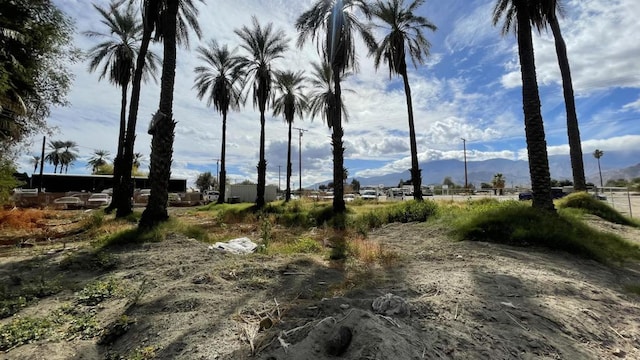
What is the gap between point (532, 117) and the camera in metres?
10.4

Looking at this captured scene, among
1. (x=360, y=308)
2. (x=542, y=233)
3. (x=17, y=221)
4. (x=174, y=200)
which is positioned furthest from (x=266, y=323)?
(x=174, y=200)

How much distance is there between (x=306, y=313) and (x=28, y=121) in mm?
17947

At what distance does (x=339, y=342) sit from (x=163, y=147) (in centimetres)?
1004

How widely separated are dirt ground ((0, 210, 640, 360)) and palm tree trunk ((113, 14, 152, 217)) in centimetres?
934

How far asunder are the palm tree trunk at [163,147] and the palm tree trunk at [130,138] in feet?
16.7

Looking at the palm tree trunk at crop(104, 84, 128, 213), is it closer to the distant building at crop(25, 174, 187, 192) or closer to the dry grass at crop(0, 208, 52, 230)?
the dry grass at crop(0, 208, 52, 230)

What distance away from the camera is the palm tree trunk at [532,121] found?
1007 cm

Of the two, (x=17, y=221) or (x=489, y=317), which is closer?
(x=489, y=317)

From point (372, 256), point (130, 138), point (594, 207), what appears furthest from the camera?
point (130, 138)

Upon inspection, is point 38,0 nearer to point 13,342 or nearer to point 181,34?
point 181,34

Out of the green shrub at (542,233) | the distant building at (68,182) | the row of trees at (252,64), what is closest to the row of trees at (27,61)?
the row of trees at (252,64)

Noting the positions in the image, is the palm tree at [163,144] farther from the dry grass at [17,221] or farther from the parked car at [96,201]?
the parked car at [96,201]

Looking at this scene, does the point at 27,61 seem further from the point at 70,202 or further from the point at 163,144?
the point at 70,202

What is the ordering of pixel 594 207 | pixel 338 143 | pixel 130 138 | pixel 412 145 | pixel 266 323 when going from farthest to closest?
pixel 412 145
pixel 338 143
pixel 130 138
pixel 594 207
pixel 266 323
